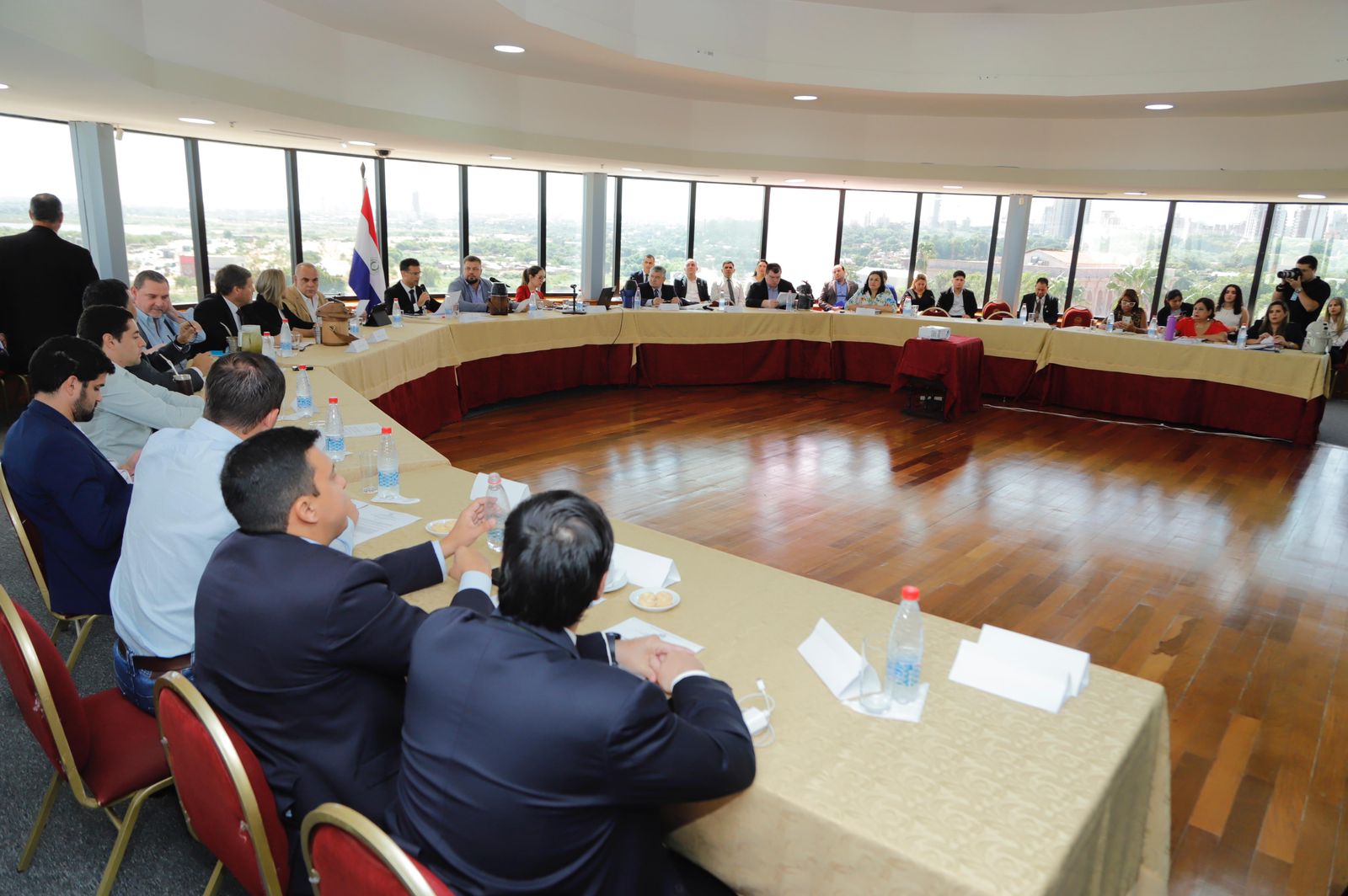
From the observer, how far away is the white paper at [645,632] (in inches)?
77.1

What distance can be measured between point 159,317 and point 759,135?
726cm

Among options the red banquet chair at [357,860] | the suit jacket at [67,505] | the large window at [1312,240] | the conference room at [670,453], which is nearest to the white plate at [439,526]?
the conference room at [670,453]

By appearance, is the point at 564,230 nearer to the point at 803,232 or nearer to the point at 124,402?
the point at 803,232

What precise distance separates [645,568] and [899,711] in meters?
0.82

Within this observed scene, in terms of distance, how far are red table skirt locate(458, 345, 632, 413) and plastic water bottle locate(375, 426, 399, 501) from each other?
→ 4344mm

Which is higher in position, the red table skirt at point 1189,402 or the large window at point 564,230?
the large window at point 564,230

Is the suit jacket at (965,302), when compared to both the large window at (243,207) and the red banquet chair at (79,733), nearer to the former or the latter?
the large window at (243,207)

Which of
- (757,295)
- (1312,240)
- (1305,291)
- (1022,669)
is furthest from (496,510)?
(1312,240)

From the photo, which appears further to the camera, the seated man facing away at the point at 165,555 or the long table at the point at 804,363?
the long table at the point at 804,363

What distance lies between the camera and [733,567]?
7.97ft

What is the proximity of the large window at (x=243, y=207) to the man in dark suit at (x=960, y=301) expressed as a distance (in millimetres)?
7526

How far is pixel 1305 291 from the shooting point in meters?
8.11

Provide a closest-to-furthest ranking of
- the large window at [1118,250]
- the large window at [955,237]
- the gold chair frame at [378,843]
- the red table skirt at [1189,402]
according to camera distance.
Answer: the gold chair frame at [378,843], the red table skirt at [1189,402], the large window at [1118,250], the large window at [955,237]

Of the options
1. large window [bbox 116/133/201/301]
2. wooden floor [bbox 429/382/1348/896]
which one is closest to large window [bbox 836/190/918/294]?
wooden floor [bbox 429/382/1348/896]
